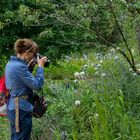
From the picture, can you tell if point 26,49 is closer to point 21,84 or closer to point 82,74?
point 21,84

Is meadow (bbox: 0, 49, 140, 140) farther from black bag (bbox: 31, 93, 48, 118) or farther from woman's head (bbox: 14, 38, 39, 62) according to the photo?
woman's head (bbox: 14, 38, 39, 62)

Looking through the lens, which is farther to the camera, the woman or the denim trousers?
the denim trousers

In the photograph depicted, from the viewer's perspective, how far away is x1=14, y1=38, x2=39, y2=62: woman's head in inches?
230

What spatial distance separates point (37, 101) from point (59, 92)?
7.34 feet

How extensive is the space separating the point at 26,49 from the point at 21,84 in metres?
0.39

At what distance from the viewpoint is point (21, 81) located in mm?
5805

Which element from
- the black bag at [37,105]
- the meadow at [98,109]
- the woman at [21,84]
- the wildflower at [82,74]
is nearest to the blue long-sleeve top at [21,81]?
the woman at [21,84]

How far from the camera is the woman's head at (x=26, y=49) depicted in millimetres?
5836

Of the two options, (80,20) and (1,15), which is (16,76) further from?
(1,15)

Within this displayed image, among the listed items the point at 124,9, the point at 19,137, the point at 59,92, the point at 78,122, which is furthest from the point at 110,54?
the point at 19,137

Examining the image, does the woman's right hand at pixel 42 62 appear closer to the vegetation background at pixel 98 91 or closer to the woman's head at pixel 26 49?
the woman's head at pixel 26 49

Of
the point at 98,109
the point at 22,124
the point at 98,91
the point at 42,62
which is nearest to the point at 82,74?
the point at 98,91

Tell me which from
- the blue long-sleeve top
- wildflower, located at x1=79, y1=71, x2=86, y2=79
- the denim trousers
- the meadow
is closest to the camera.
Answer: the meadow

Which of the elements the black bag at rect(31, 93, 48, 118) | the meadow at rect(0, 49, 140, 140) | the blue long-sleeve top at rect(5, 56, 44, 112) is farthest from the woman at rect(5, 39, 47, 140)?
the meadow at rect(0, 49, 140, 140)
